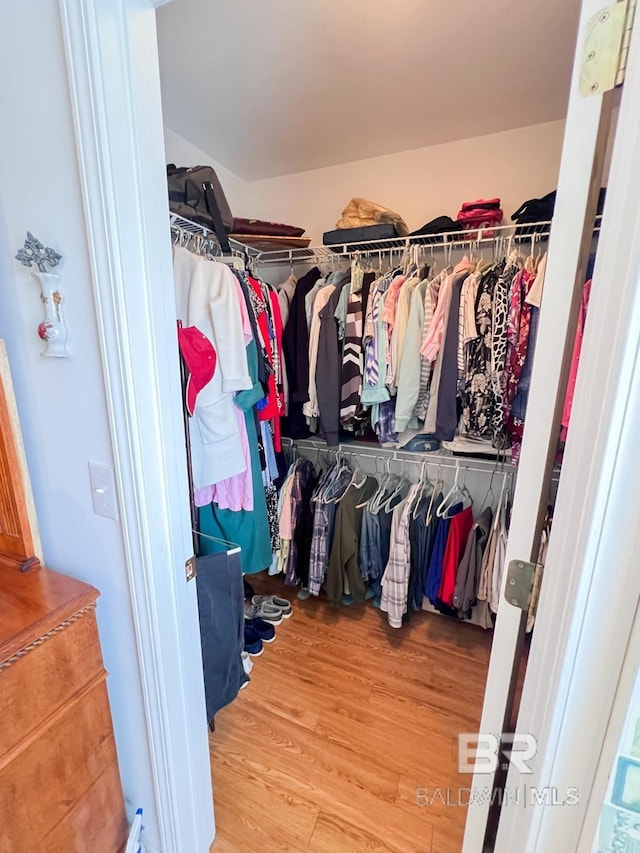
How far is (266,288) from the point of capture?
1.78 meters

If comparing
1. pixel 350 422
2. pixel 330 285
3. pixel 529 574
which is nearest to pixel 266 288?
pixel 330 285

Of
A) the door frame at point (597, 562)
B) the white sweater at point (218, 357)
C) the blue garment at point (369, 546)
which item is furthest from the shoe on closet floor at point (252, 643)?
the door frame at point (597, 562)

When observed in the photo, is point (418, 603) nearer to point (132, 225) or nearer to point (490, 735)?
point (490, 735)

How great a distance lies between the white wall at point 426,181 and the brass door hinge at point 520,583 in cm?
190

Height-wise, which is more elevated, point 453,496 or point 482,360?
point 482,360

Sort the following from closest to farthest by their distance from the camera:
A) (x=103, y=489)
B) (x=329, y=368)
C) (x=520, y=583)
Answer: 1. (x=520, y=583)
2. (x=103, y=489)
3. (x=329, y=368)

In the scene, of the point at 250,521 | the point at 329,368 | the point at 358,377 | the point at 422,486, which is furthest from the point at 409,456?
the point at 250,521

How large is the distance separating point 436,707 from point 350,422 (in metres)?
1.29

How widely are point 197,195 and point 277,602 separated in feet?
6.73

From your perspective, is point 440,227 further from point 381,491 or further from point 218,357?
point 381,491

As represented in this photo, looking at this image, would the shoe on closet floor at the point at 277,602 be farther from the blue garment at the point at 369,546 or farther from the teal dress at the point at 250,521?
the teal dress at the point at 250,521

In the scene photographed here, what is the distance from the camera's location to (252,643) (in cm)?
189

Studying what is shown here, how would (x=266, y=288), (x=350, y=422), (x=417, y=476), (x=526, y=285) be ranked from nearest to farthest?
(x=526, y=285) < (x=266, y=288) < (x=350, y=422) < (x=417, y=476)

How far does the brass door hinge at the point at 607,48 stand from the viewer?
430 millimetres
